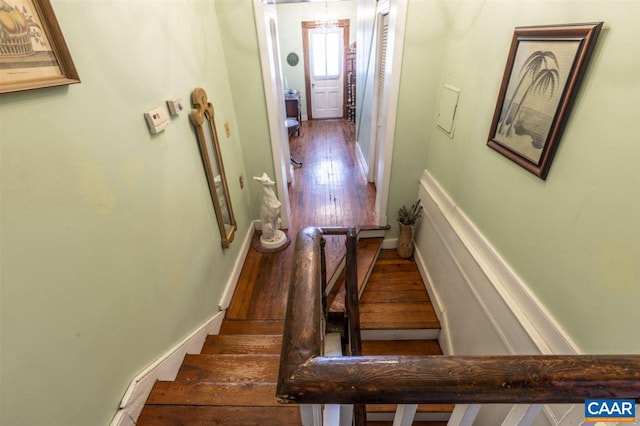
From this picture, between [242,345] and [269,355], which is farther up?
[269,355]

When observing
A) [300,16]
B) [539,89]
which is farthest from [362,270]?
[300,16]

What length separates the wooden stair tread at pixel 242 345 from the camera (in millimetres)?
1806

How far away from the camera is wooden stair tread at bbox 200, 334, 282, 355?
1.81 m

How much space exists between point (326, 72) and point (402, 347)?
6499 millimetres

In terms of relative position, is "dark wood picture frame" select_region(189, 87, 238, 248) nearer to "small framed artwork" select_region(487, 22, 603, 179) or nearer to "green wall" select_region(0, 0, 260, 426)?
"green wall" select_region(0, 0, 260, 426)

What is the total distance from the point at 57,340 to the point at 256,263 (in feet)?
6.35

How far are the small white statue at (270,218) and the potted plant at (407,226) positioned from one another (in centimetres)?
116

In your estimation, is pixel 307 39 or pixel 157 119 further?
pixel 307 39

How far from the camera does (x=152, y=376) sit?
1305mm

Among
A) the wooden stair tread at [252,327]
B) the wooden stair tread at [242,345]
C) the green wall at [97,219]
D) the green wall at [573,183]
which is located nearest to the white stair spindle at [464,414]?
the green wall at [573,183]

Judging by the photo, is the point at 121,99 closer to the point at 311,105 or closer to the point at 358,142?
the point at 358,142

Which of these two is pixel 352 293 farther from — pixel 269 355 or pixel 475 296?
pixel 475 296

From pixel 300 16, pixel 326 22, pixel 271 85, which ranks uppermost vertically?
pixel 300 16
